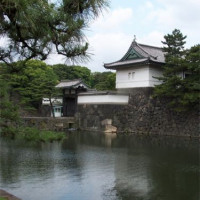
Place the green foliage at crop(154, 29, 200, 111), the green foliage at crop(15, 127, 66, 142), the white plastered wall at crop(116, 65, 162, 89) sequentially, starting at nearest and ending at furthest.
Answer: the green foliage at crop(15, 127, 66, 142) < the green foliage at crop(154, 29, 200, 111) < the white plastered wall at crop(116, 65, 162, 89)

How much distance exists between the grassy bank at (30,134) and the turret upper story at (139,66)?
13674 millimetres

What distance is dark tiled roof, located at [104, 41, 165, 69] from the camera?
685 inches

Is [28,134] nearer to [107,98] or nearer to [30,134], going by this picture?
[30,134]

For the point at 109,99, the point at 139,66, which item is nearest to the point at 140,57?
the point at 139,66

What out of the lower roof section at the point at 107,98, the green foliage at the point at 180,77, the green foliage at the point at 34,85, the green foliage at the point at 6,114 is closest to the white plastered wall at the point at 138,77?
the lower roof section at the point at 107,98

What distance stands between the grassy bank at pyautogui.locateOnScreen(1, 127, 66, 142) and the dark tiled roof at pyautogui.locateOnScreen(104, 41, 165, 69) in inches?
538

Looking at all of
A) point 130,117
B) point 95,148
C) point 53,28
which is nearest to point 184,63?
point 130,117

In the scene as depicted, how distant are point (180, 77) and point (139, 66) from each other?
3470 millimetres

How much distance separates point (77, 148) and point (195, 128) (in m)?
7.27

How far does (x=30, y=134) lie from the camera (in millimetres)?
3988

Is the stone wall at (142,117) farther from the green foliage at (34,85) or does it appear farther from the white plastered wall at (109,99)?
the green foliage at (34,85)

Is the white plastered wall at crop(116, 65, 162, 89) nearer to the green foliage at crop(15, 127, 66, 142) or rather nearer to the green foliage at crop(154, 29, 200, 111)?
the green foliage at crop(154, 29, 200, 111)

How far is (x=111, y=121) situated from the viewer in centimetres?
1939

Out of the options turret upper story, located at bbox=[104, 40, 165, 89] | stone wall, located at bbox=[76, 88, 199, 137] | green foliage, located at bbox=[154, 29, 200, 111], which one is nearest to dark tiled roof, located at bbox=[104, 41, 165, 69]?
turret upper story, located at bbox=[104, 40, 165, 89]
